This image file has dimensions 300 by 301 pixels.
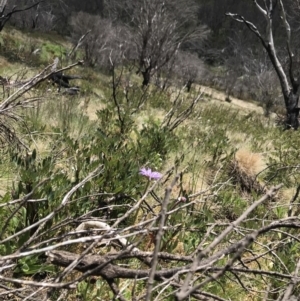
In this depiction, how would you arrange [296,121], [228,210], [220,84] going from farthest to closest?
[220,84], [296,121], [228,210]

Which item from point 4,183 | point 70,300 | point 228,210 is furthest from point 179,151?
point 70,300

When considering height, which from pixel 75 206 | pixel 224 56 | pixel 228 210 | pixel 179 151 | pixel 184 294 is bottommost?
pixel 224 56

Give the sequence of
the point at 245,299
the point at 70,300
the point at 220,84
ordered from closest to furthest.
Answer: the point at 70,300, the point at 245,299, the point at 220,84

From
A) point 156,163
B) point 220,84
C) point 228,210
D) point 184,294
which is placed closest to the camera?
point 184,294

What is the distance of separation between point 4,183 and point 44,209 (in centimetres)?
83

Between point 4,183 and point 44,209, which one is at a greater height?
point 44,209

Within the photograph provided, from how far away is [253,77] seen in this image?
48.2 metres

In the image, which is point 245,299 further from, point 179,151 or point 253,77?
point 253,77

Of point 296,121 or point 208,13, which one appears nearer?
point 296,121

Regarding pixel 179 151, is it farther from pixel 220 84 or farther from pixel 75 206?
pixel 220 84

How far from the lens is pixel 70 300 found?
1792mm

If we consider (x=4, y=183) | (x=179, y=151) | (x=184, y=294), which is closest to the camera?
(x=184, y=294)

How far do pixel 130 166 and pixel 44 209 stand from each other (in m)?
0.92

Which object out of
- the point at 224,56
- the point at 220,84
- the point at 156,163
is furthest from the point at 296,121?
the point at 224,56
